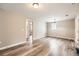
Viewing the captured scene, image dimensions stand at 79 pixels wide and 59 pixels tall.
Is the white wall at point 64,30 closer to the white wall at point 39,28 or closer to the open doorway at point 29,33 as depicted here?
the white wall at point 39,28

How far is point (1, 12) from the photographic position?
263 cm

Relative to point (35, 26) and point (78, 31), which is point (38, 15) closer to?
point (35, 26)

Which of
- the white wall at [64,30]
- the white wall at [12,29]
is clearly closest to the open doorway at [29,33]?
the white wall at [12,29]

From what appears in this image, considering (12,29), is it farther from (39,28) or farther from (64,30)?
(64,30)

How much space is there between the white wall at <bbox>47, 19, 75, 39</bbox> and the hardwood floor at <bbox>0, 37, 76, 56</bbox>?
168 mm

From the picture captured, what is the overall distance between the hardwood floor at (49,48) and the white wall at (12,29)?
240mm

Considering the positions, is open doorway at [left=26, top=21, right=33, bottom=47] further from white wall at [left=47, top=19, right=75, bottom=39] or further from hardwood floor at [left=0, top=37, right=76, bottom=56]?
white wall at [left=47, top=19, right=75, bottom=39]

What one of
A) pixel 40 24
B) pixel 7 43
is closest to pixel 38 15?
pixel 40 24

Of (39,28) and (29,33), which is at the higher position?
(39,28)

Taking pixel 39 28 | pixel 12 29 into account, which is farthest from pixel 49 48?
pixel 12 29

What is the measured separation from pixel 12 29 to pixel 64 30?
5.51ft

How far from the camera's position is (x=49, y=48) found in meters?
3.04

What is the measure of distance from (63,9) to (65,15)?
20 cm

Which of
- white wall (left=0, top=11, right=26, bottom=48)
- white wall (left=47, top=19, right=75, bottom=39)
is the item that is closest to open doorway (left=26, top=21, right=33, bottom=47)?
white wall (left=0, top=11, right=26, bottom=48)
